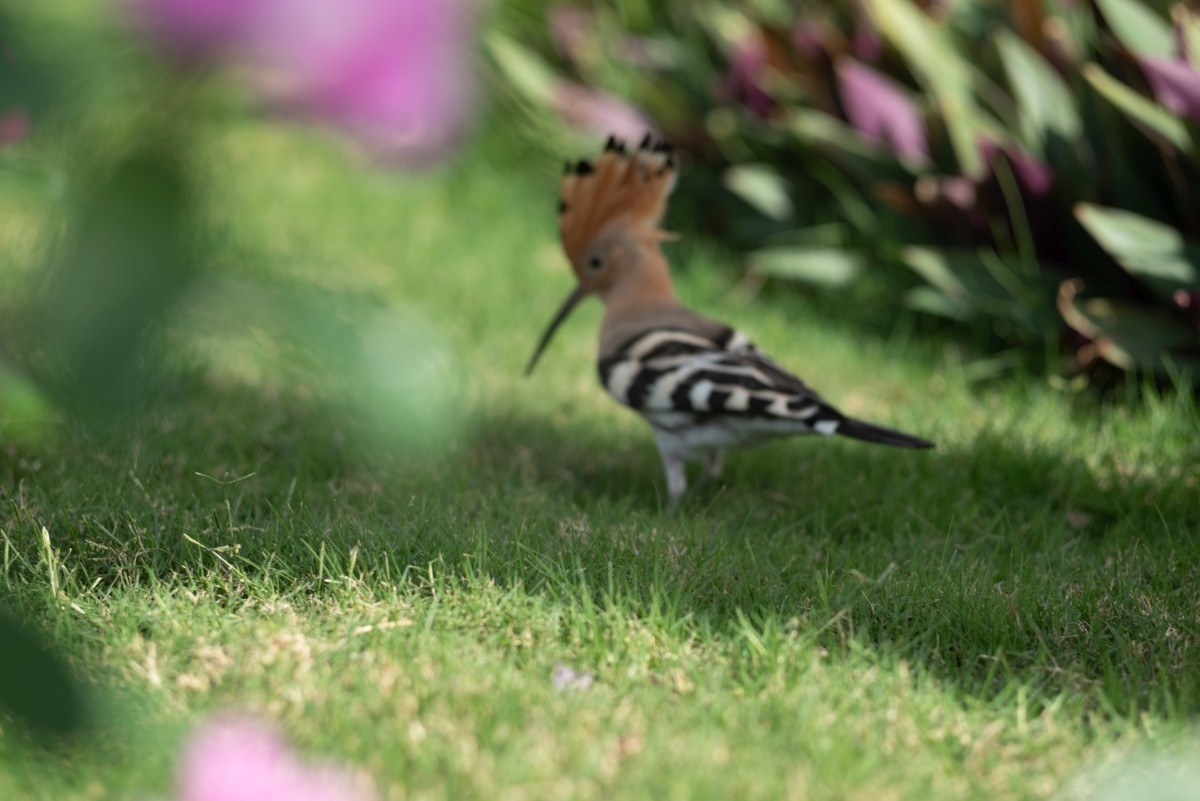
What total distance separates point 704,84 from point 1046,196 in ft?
5.60

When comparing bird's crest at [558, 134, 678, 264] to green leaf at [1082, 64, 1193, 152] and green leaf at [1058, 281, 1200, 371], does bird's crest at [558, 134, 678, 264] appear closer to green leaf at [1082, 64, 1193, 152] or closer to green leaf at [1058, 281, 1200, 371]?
green leaf at [1082, 64, 1193, 152]

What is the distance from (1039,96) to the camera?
12.4ft

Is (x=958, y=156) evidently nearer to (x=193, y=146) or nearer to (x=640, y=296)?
(x=640, y=296)

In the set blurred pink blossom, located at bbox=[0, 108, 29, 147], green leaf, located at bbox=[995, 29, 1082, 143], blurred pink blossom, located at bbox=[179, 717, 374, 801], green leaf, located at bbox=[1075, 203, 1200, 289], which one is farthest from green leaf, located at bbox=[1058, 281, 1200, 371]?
blurred pink blossom, located at bbox=[0, 108, 29, 147]

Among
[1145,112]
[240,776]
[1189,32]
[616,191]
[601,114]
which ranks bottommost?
[240,776]

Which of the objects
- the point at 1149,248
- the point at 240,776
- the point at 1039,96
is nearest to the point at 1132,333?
the point at 1149,248

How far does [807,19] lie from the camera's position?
15.4ft

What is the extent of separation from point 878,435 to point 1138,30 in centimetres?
170

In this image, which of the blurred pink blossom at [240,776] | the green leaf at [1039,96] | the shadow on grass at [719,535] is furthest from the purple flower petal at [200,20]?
the green leaf at [1039,96]

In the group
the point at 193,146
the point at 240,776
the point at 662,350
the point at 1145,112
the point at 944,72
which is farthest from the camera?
the point at 944,72

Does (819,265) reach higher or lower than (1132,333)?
lower

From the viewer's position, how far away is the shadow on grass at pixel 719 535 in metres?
2.18

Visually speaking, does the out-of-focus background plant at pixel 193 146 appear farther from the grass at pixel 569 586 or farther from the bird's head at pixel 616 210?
the bird's head at pixel 616 210

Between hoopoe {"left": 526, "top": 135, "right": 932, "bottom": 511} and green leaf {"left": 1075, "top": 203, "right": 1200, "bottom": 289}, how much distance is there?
3.78 ft
